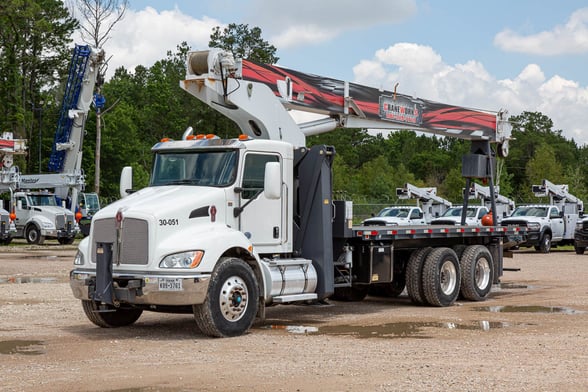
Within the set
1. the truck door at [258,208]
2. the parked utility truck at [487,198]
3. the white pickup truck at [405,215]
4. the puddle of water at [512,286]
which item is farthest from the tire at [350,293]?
the parked utility truck at [487,198]

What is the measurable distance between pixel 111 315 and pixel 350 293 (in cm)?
538

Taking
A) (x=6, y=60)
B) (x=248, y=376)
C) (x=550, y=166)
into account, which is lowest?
(x=248, y=376)

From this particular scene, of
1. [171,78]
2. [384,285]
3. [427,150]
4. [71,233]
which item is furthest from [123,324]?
[427,150]

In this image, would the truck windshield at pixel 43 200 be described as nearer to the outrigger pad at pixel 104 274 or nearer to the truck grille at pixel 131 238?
the truck grille at pixel 131 238

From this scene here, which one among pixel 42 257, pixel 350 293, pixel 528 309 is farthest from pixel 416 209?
pixel 528 309

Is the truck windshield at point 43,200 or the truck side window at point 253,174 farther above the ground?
the truck windshield at point 43,200

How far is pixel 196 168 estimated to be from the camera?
40.6 ft

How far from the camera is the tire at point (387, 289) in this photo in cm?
1694

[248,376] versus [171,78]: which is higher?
[171,78]

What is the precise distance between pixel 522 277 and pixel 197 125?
48.2 meters

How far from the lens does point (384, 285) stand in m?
17.1

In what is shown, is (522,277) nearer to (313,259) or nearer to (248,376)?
(313,259)

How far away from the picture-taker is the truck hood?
11.4m

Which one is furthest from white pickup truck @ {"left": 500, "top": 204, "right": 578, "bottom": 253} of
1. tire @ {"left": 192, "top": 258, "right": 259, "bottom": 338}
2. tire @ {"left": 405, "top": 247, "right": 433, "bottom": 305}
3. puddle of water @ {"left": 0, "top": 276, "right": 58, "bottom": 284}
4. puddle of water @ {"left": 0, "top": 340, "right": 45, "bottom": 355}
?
puddle of water @ {"left": 0, "top": 340, "right": 45, "bottom": 355}
